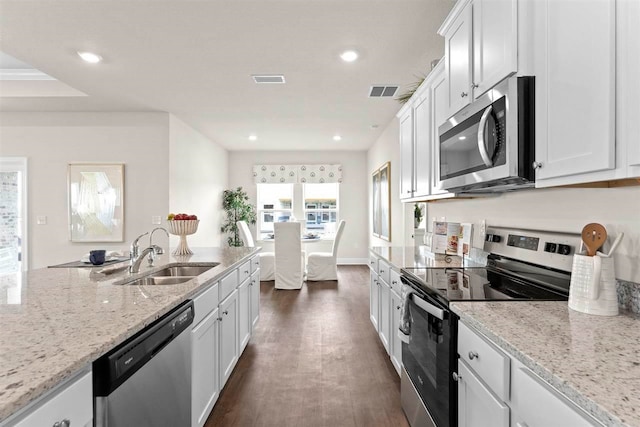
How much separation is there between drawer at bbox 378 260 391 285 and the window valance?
4.97m

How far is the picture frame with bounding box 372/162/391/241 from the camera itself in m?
5.57

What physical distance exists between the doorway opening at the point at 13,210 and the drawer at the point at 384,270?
501cm

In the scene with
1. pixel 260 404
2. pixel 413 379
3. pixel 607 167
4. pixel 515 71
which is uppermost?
pixel 515 71

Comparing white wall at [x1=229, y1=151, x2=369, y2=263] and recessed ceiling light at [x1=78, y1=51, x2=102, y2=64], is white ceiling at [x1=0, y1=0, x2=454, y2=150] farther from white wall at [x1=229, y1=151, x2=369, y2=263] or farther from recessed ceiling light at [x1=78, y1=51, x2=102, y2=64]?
white wall at [x1=229, y1=151, x2=369, y2=263]

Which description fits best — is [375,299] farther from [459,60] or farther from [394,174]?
[394,174]

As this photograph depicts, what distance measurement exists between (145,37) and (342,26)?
1576 millimetres

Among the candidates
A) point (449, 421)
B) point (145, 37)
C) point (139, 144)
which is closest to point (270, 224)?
point (139, 144)

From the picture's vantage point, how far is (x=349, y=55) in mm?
3051

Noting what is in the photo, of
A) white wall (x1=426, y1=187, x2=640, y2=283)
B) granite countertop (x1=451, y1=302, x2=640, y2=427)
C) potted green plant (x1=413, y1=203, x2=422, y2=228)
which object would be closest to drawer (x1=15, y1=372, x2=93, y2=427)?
granite countertop (x1=451, y1=302, x2=640, y2=427)

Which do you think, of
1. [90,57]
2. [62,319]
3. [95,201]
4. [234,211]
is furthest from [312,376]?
[234,211]

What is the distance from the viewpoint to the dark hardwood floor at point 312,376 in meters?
2.14

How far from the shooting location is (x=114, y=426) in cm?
100

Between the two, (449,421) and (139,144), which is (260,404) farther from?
(139,144)

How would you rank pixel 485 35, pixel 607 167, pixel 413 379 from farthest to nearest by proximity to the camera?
pixel 413 379 → pixel 485 35 → pixel 607 167
